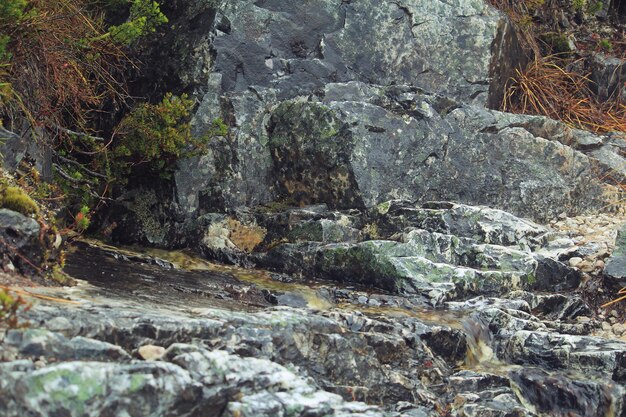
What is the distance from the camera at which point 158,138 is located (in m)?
6.79

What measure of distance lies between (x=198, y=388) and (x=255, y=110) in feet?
13.7

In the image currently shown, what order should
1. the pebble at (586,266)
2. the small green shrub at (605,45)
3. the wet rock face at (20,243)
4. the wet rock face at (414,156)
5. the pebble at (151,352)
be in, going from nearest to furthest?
the pebble at (151,352) → the wet rock face at (20,243) → the pebble at (586,266) → the wet rock face at (414,156) → the small green shrub at (605,45)

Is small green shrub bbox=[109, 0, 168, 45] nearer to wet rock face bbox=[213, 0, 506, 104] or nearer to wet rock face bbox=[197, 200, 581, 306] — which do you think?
wet rock face bbox=[213, 0, 506, 104]

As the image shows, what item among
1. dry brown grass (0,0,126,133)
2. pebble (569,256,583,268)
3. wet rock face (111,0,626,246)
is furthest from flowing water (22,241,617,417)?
pebble (569,256,583,268)

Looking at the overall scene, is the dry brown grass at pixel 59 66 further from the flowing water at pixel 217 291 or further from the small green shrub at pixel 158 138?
the flowing water at pixel 217 291

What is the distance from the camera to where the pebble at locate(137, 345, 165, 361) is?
12.0 feet

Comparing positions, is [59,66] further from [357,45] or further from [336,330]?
[336,330]

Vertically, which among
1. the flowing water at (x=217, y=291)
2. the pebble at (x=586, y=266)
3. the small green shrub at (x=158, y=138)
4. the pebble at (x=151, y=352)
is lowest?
the flowing water at (x=217, y=291)

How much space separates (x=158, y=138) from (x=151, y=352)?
11.2 feet

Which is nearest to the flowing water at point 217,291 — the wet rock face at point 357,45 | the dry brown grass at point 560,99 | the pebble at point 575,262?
the pebble at point 575,262

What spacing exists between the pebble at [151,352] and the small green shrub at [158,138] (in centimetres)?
330

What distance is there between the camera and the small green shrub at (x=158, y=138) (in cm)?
680

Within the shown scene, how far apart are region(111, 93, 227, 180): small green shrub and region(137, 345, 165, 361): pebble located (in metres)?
3.30

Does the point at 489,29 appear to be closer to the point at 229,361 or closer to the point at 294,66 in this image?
the point at 294,66
